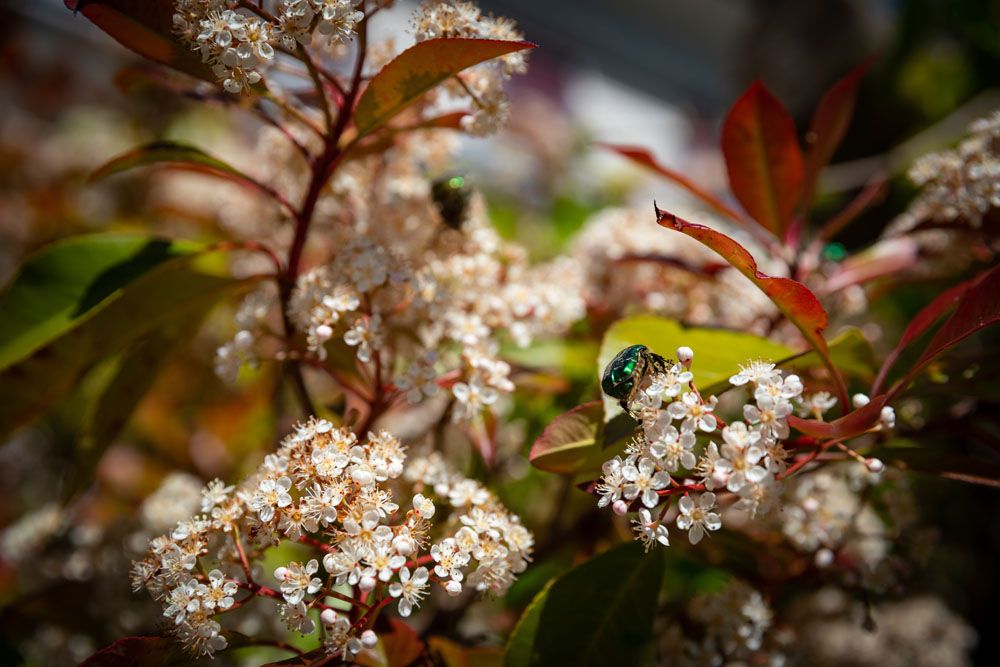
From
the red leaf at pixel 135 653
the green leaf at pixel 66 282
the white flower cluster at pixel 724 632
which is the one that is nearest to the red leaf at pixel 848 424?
the white flower cluster at pixel 724 632

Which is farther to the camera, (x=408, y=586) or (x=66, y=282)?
(x=66, y=282)

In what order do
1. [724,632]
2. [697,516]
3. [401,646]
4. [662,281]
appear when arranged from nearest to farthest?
[697,516]
[401,646]
[724,632]
[662,281]

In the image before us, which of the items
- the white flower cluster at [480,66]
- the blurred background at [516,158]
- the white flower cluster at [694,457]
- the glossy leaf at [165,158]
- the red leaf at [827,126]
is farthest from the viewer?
the blurred background at [516,158]

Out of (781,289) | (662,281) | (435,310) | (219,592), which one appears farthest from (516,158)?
(219,592)

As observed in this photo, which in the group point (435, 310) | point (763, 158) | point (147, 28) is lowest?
point (435, 310)

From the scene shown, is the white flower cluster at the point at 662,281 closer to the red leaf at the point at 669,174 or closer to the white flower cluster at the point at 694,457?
the red leaf at the point at 669,174

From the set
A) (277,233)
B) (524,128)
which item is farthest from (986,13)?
(277,233)

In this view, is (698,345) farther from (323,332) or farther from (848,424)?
→ (323,332)
